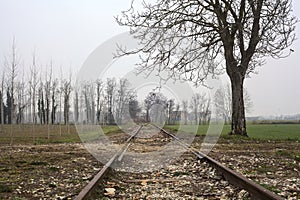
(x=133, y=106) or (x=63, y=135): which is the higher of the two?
(x=133, y=106)

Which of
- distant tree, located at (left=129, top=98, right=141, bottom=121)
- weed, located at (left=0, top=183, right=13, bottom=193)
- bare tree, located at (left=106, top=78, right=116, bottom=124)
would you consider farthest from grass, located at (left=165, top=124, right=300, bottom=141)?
bare tree, located at (left=106, top=78, right=116, bottom=124)

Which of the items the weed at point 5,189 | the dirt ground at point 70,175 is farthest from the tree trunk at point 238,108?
the weed at point 5,189

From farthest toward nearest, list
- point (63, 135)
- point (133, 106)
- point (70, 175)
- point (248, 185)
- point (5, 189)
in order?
point (133, 106)
point (63, 135)
point (70, 175)
point (5, 189)
point (248, 185)

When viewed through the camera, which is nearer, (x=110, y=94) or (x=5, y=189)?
(x=5, y=189)

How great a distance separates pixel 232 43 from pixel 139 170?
12134mm

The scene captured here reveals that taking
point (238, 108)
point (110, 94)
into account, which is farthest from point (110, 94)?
point (238, 108)

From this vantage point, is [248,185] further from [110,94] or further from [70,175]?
[110,94]

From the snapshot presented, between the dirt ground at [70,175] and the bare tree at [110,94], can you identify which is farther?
the bare tree at [110,94]

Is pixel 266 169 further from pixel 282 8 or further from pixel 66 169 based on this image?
pixel 282 8

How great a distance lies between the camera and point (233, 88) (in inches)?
727

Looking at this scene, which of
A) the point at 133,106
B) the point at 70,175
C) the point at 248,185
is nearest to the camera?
the point at 248,185

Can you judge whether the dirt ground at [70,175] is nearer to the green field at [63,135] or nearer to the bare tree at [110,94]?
the green field at [63,135]

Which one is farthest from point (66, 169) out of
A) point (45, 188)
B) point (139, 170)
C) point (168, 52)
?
point (168, 52)

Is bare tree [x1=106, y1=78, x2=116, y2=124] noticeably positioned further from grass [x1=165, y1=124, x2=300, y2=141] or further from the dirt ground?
the dirt ground
